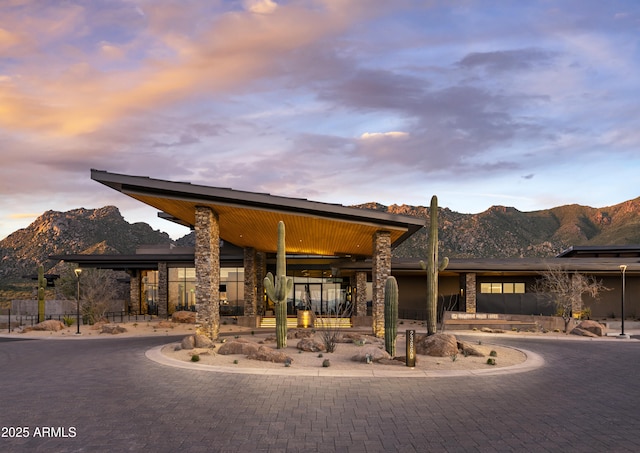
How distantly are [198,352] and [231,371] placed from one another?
12.5ft

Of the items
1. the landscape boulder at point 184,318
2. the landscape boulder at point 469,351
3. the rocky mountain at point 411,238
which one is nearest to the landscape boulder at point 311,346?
the landscape boulder at point 469,351

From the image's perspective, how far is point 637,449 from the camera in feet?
28.3

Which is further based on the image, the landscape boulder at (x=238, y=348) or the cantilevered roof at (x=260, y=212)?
the cantilevered roof at (x=260, y=212)

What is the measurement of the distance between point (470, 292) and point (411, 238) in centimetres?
9226

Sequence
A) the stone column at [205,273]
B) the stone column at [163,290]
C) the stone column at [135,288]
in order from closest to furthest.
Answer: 1. the stone column at [205,273]
2. the stone column at [163,290]
3. the stone column at [135,288]

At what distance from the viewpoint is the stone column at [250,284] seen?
127 feet

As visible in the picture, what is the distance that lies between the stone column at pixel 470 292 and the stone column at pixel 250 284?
1852cm

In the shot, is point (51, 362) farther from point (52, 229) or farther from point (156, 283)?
point (52, 229)

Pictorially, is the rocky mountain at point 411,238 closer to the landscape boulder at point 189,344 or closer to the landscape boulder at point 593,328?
the landscape boulder at point 593,328

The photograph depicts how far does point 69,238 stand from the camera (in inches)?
5468

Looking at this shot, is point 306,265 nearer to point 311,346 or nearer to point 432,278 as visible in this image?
point 311,346

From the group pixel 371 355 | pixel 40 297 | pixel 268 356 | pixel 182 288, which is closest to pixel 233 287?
pixel 182 288

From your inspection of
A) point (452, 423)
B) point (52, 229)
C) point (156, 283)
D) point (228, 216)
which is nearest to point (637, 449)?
point (452, 423)

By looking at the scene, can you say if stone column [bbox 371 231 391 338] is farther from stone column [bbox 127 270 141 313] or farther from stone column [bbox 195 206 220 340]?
stone column [bbox 127 270 141 313]
